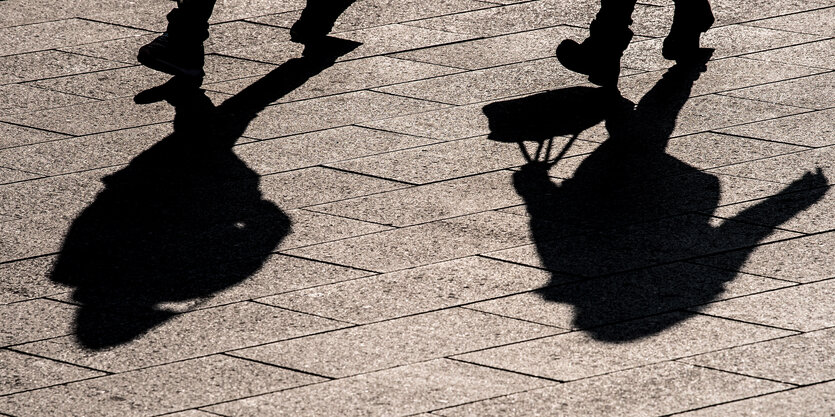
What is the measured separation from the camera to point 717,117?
4590 millimetres

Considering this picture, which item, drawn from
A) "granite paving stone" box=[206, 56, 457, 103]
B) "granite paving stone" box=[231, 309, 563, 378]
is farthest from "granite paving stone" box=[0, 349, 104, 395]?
"granite paving stone" box=[206, 56, 457, 103]

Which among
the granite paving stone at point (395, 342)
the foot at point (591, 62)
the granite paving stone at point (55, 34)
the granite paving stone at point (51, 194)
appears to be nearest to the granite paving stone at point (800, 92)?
the foot at point (591, 62)

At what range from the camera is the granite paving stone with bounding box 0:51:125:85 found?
5.33 meters

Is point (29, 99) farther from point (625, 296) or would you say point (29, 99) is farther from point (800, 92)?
point (800, 92)

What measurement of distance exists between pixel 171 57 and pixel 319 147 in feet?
2.73

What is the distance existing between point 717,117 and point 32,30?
3.50 metres

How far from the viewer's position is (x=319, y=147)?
14.9 ft

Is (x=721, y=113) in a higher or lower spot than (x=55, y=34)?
higher

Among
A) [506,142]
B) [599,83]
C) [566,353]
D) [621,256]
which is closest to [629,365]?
[566,353]

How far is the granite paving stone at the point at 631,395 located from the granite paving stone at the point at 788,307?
0.32 m

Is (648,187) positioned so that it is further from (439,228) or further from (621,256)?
(439,228)

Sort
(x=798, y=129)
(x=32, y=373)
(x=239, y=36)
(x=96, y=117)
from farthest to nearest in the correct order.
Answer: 1. (x=239, y=36)
2. (x=96, y=117)
3. (x=798, y=129)
4. (x=32, y=373)

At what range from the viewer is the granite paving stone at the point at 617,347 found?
314 centimetres

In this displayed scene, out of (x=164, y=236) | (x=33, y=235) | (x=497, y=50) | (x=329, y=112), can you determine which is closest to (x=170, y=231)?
(x=164, y=236)
